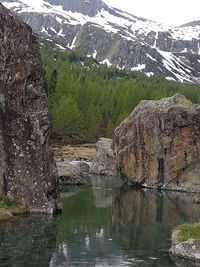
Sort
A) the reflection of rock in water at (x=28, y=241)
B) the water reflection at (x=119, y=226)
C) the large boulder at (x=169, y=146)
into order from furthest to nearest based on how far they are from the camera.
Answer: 1. the large boulder at (x=169, y=146)
2. the water reflection at (x=119, y=226)
3. the reflection of rock in water at (x=28, y=241)

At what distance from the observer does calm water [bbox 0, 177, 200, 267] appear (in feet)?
74.3

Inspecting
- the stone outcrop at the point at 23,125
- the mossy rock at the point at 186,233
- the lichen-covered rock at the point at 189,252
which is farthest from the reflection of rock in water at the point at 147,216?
the stone outcrop at the point at 23,125

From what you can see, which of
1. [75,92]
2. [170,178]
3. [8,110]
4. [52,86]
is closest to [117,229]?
[8,110]

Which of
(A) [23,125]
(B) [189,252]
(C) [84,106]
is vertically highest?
(A) [23,125]

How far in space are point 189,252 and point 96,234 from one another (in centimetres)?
692

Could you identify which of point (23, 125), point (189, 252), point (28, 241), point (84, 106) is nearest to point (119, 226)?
point (28, 241)

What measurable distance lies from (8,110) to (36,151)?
10.6 feet

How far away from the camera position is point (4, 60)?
32844 mm

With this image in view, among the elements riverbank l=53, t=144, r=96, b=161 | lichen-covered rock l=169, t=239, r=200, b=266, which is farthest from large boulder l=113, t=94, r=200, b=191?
lichen-covered rock l=169, t=239, r=200, b=266

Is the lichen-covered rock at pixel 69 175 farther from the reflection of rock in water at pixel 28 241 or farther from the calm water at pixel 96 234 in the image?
the reflection of rock in water at pixel 28 241

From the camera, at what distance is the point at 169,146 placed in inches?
2190

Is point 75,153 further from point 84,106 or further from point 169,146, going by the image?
point 84,106

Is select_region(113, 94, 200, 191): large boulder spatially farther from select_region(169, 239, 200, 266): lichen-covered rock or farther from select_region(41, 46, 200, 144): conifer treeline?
select_region(41, 46, 200, 144): conifer treeline

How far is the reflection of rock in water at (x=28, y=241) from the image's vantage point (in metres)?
22.0
